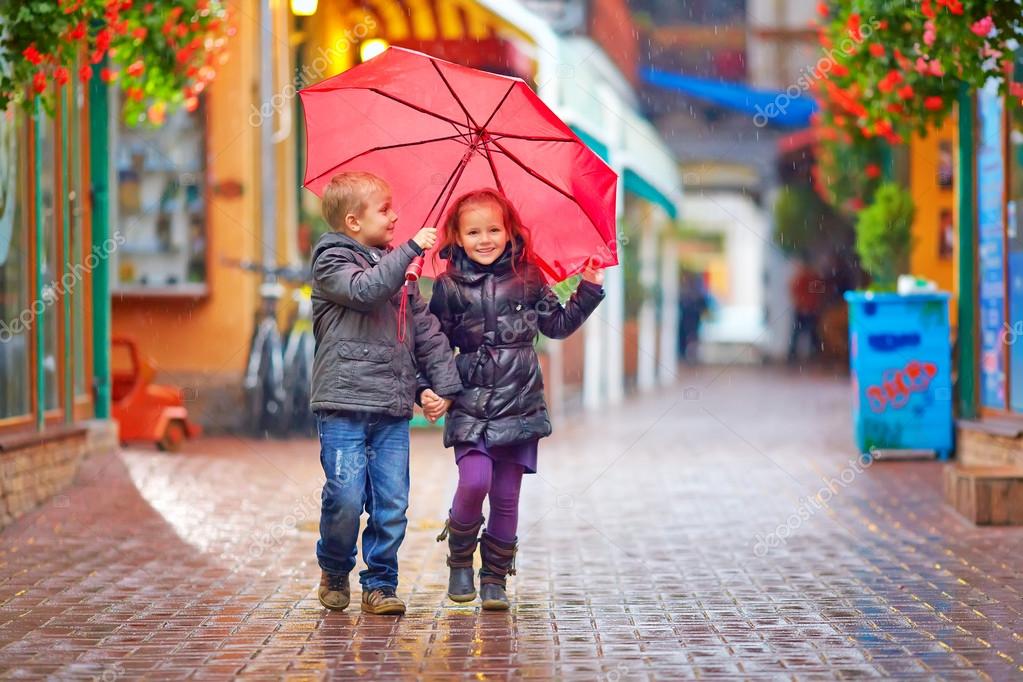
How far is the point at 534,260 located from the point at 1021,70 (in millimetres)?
5324

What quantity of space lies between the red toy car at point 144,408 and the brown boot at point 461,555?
6802 millimetres

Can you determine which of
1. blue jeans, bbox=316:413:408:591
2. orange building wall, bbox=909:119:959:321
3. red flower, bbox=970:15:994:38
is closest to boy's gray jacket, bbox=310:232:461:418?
blue jeans, bbox=316:413:408:591

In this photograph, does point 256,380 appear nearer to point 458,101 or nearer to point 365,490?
point 365,490

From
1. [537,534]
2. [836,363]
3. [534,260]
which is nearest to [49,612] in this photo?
[534,260]

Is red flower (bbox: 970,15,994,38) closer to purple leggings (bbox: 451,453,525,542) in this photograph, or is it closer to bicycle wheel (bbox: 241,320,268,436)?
purple leggings (bbox: 451,453,525,542)

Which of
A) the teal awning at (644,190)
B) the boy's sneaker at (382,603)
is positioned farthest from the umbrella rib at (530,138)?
the teal awning at (644,190)

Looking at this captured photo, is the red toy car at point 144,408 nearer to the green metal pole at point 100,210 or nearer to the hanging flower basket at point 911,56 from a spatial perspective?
the green metal pole at point 100,210

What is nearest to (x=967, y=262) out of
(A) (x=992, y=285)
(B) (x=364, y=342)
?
(A) (x=992, y=285)

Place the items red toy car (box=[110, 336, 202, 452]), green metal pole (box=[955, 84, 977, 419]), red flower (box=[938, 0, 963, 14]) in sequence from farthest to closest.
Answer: red toy car (box=[110, 336, 202, 452]), green metal pole (box=[955, 84, 977, 419]), red flower (box=[938, 0, 963, 14])

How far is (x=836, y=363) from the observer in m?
32.5

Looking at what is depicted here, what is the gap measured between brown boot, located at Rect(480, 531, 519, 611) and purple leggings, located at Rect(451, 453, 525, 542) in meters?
0.03

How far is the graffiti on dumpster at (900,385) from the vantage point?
12570mm

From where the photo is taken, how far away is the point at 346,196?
6.29m

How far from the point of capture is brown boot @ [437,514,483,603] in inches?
254
